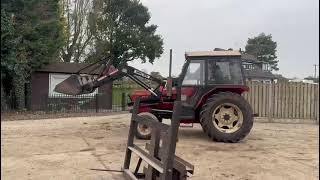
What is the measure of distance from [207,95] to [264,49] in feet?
157

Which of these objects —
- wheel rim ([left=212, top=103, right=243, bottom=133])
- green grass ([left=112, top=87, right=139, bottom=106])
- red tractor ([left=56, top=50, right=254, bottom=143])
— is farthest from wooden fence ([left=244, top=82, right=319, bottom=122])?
green grass ([left=112, top=87, right=139, bottom=106])

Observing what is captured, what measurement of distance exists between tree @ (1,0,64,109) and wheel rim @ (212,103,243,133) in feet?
37.5

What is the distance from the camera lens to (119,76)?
42.5 ft

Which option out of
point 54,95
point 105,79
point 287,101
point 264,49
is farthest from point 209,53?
point 264,49

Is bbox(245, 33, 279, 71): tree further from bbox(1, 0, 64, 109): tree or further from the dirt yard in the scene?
the dirt yard

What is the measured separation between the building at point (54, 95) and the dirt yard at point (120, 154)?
9749 millimetres

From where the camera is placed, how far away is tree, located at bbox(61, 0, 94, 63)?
117ft

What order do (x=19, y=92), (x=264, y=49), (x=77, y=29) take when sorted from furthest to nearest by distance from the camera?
(x=264, y=49), (x=77, y=29), (x=19, y=92)

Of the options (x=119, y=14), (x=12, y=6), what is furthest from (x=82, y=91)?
(x=119, y=14)

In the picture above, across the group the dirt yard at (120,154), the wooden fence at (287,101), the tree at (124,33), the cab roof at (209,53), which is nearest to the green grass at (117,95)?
the tree at (124,33)

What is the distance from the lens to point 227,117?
39.5ft

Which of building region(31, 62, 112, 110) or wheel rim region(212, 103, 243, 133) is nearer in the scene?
wheel rim region(212, 103, 243, 133)

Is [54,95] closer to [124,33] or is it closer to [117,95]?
[117,95]

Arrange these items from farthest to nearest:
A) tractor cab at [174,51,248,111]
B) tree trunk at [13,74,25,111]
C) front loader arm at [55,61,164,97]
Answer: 1. tree trunk at [13,74,25,111]
2. front loader arm at [55,61,164,97]
3. tractor cab at [174,51,248,111]
